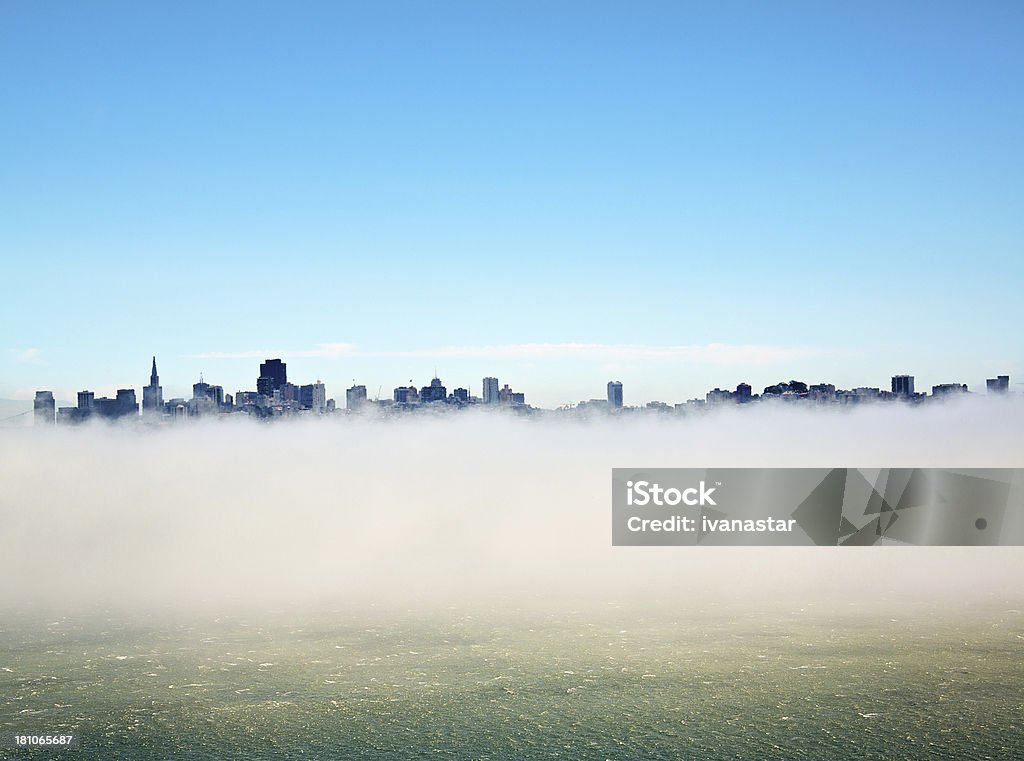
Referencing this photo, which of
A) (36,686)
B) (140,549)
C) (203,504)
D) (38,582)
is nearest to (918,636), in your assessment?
(36,686)

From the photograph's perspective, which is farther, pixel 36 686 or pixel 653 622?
pixel 653 622

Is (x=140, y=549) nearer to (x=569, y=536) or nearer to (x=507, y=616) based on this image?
(x=569, y=536)

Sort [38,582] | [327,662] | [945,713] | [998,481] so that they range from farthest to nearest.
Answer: [998,481], [38,582], [327,662], [945,713]

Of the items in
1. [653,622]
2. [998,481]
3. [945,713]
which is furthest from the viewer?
[998,481]

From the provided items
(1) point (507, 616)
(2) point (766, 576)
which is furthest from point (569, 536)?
(1) point (507, 616)

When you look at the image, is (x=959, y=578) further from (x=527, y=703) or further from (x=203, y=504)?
(x=203, y=504)

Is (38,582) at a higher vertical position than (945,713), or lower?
lower
